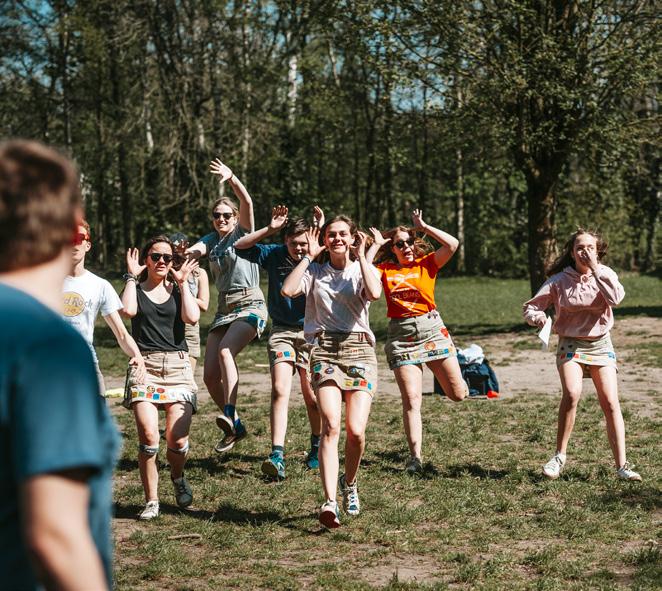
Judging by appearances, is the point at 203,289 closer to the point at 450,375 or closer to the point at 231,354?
the point at 231,354

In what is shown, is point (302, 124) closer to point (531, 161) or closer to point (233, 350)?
point (531, 161)

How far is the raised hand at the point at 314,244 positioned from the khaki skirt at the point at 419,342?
142 cm

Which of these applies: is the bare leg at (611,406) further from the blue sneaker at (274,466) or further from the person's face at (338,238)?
the blue sneaker at (274,466)

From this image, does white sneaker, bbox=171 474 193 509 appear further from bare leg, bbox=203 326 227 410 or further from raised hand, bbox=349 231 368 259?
raised hand, bbox=349 231 368 259

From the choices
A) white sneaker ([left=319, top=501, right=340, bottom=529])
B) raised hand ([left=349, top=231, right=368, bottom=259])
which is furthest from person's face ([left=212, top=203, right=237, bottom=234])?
white sneaker ([left=319, top=501, right=340, bottom=529])

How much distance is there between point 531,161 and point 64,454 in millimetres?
18451

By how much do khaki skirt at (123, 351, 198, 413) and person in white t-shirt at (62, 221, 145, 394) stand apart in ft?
1.24

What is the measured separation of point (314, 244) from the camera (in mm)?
6590

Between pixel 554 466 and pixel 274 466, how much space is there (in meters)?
2.16

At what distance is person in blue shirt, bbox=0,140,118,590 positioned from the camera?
70.4 inches

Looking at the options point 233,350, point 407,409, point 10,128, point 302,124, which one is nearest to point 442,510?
point 407,409

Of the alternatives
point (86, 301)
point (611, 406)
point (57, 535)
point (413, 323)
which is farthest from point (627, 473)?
point (57, 535)

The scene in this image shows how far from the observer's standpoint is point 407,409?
7875mm

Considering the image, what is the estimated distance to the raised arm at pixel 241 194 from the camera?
7741mm
